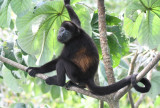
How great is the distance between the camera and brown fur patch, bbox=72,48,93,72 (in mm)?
4043

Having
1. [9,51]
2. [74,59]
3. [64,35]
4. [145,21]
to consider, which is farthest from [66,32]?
[145,21]

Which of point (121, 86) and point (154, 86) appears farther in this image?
point (154, 86)

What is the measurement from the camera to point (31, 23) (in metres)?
3.97

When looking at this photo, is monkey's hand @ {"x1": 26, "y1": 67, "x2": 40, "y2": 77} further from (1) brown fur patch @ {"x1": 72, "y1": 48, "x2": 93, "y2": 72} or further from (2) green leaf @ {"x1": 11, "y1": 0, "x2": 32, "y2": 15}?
(2) green leaf @ {"x1": 11, "y1": 0, "x2": 32, "y2": 15}

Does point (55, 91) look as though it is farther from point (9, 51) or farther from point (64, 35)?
point (9, 51)

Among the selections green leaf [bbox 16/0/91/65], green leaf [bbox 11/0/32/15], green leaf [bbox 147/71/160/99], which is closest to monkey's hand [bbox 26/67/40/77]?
green leaf [bbox 16/0/91/65]

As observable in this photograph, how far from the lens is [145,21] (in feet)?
11.6

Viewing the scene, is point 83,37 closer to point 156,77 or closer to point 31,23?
point 31,23

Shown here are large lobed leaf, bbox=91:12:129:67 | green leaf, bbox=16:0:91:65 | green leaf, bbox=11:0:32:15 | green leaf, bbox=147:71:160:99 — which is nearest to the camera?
green leaf, bbox=11:0:32:15

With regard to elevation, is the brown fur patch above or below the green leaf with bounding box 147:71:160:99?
above

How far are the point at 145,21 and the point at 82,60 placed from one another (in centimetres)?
119

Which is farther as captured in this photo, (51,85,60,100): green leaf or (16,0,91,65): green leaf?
(51,85,60,100): green leaf

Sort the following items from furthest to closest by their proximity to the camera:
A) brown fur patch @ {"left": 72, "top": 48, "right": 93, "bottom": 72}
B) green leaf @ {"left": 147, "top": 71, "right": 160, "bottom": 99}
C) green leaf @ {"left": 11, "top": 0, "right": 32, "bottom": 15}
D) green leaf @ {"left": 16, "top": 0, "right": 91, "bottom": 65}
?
green leaf @ {"left": 147, "top": 71, "right": 160, "bottom": 99}
brown fur patch @ {"left": 72, "top": 48, "right": 93, "bottom": 72}
green leaf @ {"left": 16, "top": 0, "right": 91, "bottom": 65}
green leaf @ {"left": 11, "top": 0, "right": 32, "bottom": 15}

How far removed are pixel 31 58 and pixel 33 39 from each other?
336 millimetres
